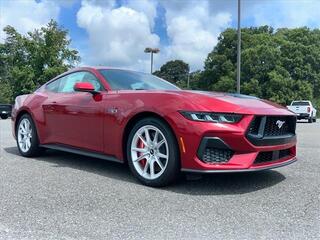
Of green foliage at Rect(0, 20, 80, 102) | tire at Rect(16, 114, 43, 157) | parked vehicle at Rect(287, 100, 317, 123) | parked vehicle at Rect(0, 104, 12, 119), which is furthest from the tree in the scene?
tire at Rect(16, 114, 43, 157)

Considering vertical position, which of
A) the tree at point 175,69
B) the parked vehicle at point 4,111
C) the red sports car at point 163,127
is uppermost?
the tree at point 175,69

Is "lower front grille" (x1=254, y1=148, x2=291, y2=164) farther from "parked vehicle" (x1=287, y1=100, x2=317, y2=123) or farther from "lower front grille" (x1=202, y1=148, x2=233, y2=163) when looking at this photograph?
"parked vehicle" (x1=287, y1=100, x2=317, y2=123)

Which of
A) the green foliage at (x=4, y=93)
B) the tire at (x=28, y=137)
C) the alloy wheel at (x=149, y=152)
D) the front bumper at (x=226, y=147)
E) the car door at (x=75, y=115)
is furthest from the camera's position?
the green foliage at (x=4, y=93)

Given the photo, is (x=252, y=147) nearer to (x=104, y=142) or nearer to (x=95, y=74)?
(x=104, y=142)

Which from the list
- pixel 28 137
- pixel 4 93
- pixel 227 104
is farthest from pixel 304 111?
pixel 4 93

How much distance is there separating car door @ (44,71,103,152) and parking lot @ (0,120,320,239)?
0.41m

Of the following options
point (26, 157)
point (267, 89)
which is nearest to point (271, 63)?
point (267, 89)

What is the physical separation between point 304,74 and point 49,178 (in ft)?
151

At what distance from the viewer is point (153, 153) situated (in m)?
4.56

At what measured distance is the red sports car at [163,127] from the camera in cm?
416

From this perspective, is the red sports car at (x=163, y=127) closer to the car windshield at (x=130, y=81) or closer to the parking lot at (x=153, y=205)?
the car windshield at (x=130, y=81)

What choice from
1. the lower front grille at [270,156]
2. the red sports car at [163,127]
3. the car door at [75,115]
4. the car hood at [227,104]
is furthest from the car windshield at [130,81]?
the lower front grille at [270,156]

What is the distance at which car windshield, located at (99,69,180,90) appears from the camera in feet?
17.5

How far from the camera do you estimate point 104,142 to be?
503 centimetres
